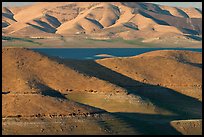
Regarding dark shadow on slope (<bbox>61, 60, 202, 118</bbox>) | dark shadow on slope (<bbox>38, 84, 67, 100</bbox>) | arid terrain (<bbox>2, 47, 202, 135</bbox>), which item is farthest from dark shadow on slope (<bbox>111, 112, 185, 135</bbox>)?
dark shadow on slope (<bbox>38, 84, 67, 100</bbox>)

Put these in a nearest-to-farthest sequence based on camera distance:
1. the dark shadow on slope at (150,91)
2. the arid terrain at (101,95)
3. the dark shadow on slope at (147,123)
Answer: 1. the arid terrain at (101,95)
2. the dark shadow on slope at (147,123)
3. the dark shadow on slope at (150,91)

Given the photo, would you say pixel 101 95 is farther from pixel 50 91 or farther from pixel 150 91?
pixel 150 91

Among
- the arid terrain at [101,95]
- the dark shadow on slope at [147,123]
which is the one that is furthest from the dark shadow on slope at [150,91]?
the dark shadow on slope at [147,123]

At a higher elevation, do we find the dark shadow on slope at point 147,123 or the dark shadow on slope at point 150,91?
the dark shadow on slope at point 147,123

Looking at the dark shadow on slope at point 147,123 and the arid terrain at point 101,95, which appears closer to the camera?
the arid terrain at point 101,95

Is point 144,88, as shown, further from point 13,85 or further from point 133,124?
point 133,124

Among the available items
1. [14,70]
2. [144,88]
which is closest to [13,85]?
[14,70]

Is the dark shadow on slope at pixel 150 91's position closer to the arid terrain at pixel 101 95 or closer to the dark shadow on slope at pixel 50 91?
the arid terrain at pixel 101 95

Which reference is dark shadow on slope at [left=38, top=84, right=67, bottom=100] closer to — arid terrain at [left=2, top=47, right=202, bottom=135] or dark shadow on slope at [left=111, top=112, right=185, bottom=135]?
arid terrain at [left=2, top=47, right=202, bottom=135]
